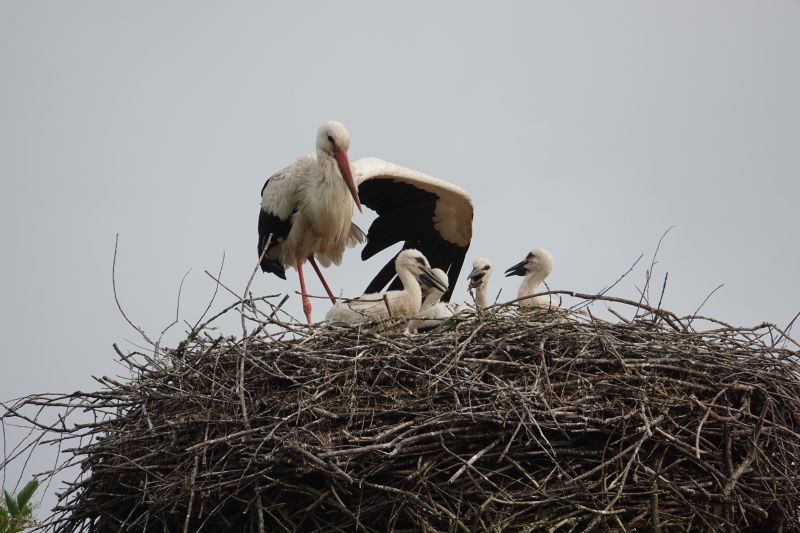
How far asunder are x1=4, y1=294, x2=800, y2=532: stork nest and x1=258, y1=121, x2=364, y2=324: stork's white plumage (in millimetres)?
2229

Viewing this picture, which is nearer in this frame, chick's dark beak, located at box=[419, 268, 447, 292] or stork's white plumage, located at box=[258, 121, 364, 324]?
chick's dark beak, located at box=[419, 268, 447, 292]

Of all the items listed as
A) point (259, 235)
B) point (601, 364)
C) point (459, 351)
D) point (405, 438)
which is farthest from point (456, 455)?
point (259, 235)

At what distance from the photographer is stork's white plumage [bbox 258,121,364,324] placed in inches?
283

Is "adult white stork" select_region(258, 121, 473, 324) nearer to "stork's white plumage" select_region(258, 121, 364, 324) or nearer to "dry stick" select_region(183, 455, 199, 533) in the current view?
"stork's white plumage" select_region(258, 121, 364, 324)

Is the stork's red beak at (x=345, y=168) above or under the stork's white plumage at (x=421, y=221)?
above

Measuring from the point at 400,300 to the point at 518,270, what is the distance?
1.17 metres

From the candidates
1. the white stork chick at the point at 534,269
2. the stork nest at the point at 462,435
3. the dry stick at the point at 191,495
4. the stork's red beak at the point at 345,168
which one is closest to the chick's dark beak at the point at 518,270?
the white stork chick at the point at 534,269

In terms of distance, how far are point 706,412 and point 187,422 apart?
2.20 meters

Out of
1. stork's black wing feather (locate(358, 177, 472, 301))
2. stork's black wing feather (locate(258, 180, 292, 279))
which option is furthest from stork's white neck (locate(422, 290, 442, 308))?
stork's black wing feather (locate(358, 177, 472, 301))

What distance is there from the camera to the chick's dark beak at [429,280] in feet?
21.2

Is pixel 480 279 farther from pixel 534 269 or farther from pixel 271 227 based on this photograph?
pixel 271 227

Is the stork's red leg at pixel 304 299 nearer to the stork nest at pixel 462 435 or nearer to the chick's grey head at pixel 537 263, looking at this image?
the chick's grey head at pixel 537 263

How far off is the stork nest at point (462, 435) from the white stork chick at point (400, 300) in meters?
0.87

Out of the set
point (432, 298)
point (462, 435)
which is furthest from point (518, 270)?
point (462, 435)
